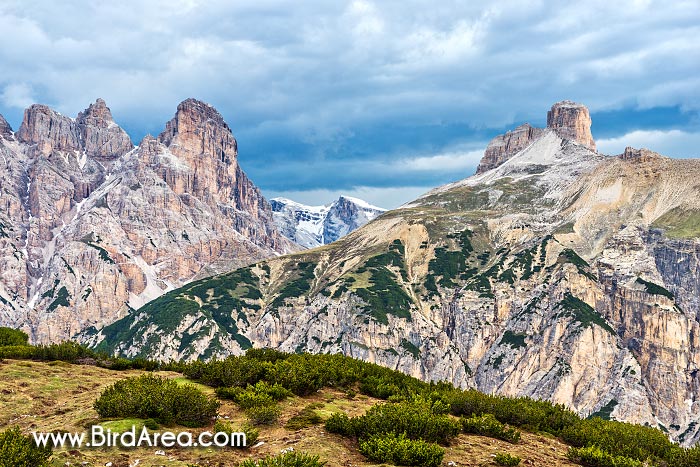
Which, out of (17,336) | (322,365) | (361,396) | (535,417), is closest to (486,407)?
(535,417)

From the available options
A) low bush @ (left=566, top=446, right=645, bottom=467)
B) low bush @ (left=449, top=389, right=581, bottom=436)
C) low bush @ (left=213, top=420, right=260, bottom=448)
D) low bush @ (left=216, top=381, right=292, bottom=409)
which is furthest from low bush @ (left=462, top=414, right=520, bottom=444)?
low bush @ (left=213, top=420, right=260, bottom=448)

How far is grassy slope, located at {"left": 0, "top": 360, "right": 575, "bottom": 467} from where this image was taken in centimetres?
1923

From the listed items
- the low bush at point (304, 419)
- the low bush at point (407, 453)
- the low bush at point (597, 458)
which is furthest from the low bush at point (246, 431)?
the low bush at point (597, 458)

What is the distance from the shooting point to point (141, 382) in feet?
80.9

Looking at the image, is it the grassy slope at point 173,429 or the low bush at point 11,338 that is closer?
the grassy slope at point 173,429

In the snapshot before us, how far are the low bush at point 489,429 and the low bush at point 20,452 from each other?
16.5m

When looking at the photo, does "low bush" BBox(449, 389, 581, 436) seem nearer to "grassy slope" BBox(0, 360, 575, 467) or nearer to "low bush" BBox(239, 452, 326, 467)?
"grassy slope" BBox(0, 360, 575, 467)

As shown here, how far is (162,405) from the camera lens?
2173 cm

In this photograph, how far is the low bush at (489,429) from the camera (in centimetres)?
2511

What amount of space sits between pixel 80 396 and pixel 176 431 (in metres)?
7.10

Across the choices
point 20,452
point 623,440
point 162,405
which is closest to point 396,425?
point 162,405

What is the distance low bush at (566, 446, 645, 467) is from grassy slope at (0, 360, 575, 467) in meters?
0.67

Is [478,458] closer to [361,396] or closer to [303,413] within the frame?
[303,413]

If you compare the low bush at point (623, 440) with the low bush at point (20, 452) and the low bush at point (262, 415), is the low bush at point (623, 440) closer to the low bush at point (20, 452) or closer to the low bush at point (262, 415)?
the low bush at point (262, 415)
